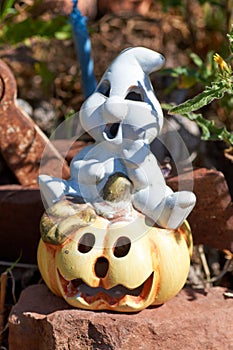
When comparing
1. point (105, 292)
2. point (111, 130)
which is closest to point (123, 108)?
point (111, 130)

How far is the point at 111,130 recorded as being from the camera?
1.79 meters

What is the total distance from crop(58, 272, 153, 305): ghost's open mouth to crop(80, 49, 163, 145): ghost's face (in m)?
0.34

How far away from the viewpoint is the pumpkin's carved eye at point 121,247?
1.74 m

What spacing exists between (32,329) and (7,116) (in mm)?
674

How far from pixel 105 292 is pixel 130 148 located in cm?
35

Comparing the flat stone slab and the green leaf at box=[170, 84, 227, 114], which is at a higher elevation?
the green leaf at box=[170, 84, 227, 114]

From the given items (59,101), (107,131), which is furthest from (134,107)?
(59,101)

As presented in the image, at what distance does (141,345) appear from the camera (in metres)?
1.72

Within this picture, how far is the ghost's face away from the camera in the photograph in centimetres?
172

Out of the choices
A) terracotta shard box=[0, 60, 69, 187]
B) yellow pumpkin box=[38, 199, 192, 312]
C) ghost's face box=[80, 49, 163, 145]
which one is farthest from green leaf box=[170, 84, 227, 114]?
terracotta shard box=[0, 60, 69, 187]

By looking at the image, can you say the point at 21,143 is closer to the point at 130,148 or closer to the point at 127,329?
the point at 130,148

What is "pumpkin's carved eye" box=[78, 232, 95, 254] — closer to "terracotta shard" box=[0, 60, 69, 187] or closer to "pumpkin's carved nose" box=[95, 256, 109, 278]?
"pumpkin's carved nose" box=[95, 256, 109, 278]

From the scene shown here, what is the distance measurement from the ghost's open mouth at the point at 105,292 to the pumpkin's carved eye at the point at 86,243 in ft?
0.26

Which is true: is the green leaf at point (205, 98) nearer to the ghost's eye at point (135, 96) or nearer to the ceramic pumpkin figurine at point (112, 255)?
the ghost's eye at point (135, 96)
